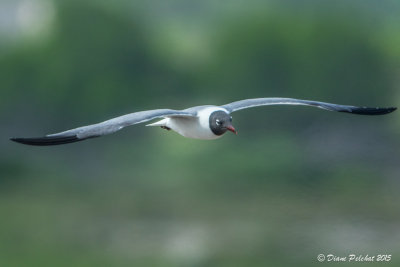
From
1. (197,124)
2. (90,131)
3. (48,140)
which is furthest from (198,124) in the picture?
(48,140)

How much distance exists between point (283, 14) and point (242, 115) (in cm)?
182

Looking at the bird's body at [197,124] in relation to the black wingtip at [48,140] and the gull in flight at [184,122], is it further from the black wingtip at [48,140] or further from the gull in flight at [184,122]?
the black wingtip at [48,140]

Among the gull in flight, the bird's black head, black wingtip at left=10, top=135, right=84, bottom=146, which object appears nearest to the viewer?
black wingtip at left=10, top=135, right=84, bottom=146

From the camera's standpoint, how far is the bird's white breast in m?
3.60

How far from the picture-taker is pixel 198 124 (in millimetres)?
3625

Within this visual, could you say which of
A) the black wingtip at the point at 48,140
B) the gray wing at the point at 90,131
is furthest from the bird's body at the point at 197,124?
the black wingtip at the point at 48,140

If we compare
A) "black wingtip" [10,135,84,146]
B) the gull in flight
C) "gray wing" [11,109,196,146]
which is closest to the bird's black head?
the gull in flight

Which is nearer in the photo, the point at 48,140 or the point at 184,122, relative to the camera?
the point at 48,140

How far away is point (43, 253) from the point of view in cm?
668

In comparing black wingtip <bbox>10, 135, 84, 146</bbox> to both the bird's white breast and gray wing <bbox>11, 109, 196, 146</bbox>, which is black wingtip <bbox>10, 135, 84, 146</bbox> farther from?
the bird's white breast

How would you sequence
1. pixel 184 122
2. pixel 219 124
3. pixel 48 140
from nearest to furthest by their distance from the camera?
pixel 48 140, pixel 219 124, pixel 184 122

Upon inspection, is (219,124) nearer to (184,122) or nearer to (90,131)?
(184,122)

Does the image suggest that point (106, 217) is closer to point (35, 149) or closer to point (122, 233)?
point (122, 233)

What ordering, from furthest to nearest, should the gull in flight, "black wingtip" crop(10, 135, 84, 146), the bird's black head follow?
the bird's black head, the gull in flight, "black wingtip" crop(10, 135, 84, 146)
